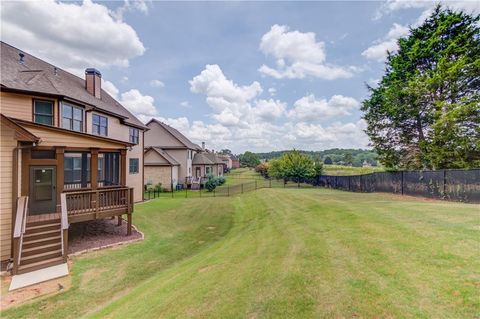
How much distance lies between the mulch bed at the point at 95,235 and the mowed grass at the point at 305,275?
42.1 inches

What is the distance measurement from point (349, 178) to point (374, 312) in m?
24.8

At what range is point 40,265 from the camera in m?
7.41

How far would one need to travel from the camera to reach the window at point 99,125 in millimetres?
14414

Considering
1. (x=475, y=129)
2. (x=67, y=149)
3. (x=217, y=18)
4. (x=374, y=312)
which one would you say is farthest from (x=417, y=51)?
(x=67, y=149)

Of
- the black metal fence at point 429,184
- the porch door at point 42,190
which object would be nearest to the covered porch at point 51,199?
the porch door at point 42,190

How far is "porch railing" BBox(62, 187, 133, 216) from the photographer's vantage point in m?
9.35

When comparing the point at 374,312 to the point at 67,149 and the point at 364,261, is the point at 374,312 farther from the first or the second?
the point at 67,149

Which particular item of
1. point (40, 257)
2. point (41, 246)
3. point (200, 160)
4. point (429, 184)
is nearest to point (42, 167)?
point (41, 246)

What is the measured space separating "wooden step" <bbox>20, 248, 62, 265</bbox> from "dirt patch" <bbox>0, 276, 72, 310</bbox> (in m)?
0.57

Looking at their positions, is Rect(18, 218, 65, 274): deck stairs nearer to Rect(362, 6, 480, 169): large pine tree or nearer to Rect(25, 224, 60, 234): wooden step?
Rect(25, 224, 60, 234): wooden step

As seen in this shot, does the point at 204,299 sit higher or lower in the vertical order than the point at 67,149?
lower

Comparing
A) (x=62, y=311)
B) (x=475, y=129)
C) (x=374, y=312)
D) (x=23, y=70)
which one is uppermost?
(x=23, y=70)

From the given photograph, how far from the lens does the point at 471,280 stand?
382 cm

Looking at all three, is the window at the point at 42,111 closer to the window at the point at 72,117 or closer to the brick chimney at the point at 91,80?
the window at the point at 72,117
